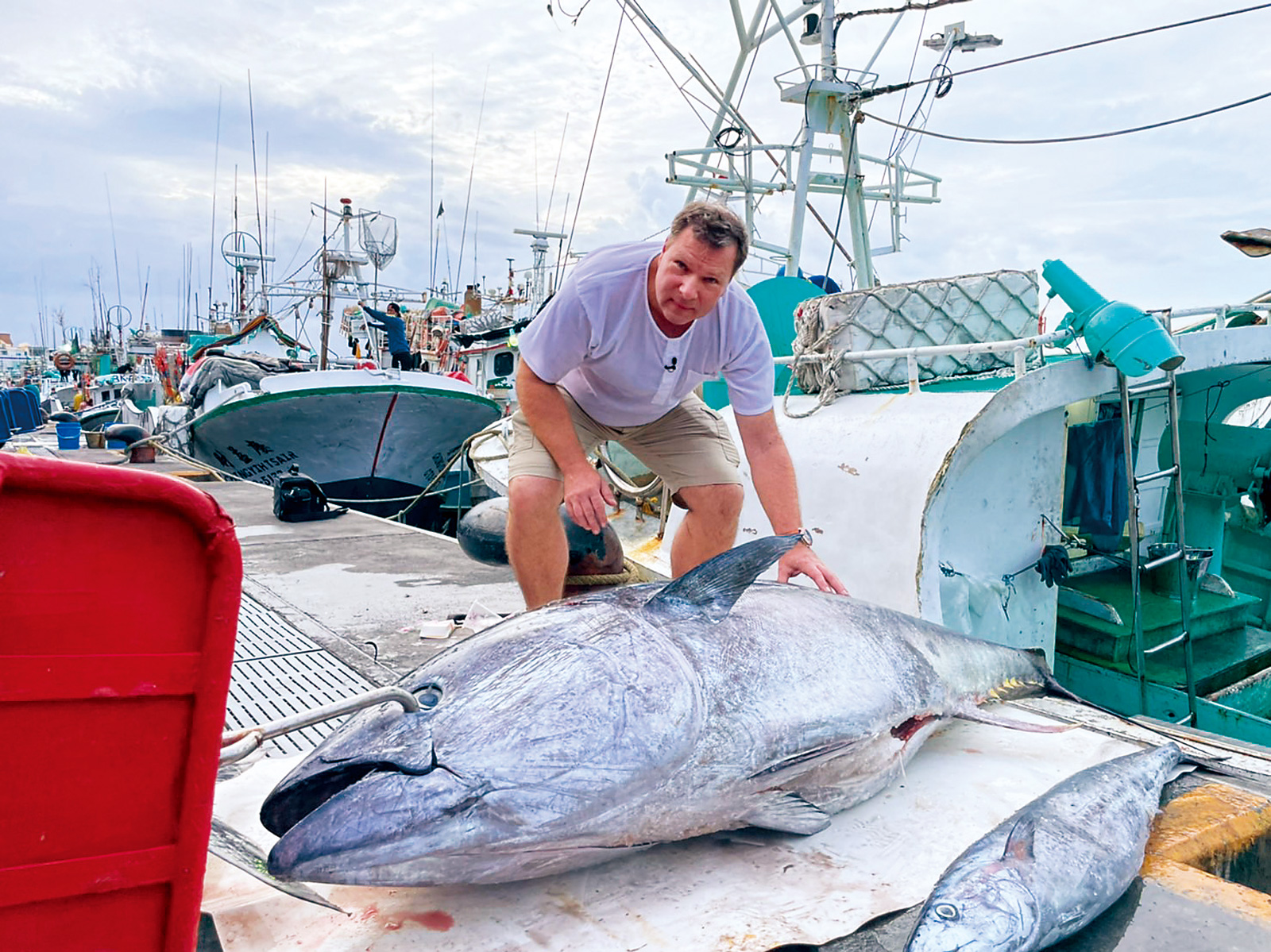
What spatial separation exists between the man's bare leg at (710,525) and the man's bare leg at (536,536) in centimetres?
49

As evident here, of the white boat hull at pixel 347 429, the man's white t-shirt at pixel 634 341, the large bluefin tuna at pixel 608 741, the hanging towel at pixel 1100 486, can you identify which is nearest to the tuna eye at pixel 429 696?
the large bluefin tuna at pixel 608 741

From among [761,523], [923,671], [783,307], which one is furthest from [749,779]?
[783,307]

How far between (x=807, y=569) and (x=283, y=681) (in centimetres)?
194

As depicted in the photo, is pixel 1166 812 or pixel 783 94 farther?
pixel 783 94

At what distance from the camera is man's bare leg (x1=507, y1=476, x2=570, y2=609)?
9.17ft

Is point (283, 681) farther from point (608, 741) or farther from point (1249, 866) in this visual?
point (1249, 866)

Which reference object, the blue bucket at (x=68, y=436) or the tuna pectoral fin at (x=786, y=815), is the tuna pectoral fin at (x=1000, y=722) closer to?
the tuna pectoral fin at (x=786, y=815)

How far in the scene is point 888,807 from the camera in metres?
1.98

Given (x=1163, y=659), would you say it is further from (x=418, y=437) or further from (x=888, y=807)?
(x=418, y=437)

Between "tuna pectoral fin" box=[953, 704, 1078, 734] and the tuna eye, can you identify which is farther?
"tuna pectoral fin" box=[953, 704, 1078, 734]

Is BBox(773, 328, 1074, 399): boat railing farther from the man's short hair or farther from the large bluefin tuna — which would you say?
the large bluefin tuna

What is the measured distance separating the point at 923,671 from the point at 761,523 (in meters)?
2.14

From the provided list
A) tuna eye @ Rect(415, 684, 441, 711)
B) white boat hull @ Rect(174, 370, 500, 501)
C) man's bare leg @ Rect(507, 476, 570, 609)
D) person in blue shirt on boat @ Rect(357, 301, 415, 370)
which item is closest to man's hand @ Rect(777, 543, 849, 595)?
man's bare leg @ Rect(507, 476, 570, 609)

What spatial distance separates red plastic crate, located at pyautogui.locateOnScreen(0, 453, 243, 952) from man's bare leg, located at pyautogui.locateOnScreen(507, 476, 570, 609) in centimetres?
169
